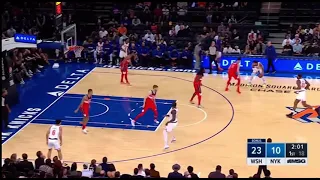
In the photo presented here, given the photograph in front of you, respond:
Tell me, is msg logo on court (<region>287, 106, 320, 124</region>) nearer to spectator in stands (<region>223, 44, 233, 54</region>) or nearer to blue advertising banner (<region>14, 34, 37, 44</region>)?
spectator in stands (<region>223, 44, 233, 54</region>)

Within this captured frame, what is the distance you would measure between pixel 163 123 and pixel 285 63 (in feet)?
30.1

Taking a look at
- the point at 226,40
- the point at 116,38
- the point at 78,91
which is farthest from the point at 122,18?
the point at 78,91

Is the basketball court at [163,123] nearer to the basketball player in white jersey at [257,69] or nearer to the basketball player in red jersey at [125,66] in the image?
the basketball player in red jersey at [125,66]

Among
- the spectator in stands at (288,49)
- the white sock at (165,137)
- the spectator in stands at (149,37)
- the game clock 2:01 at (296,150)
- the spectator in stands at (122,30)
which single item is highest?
the game clock 2:01 at (296,150)

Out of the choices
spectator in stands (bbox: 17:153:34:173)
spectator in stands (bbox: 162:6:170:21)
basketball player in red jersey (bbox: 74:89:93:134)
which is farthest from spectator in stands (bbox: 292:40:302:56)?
spectator in stands (bbox: 17:153:34:173)

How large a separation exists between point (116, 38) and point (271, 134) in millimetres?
11586

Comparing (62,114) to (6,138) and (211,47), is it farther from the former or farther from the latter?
(211,47)

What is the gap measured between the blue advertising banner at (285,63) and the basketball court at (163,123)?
1.24 metres

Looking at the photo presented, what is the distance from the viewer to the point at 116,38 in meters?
27.5

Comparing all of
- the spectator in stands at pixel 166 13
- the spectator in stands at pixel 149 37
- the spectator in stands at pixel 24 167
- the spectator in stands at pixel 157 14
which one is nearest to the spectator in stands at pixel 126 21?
the spectator in stands at pixel 157 14

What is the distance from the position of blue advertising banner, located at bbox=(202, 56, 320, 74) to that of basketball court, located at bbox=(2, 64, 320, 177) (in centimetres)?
124

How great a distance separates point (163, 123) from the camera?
18969mm

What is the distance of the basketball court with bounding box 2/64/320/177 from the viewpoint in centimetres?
1612

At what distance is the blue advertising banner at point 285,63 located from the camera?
1011 inches
